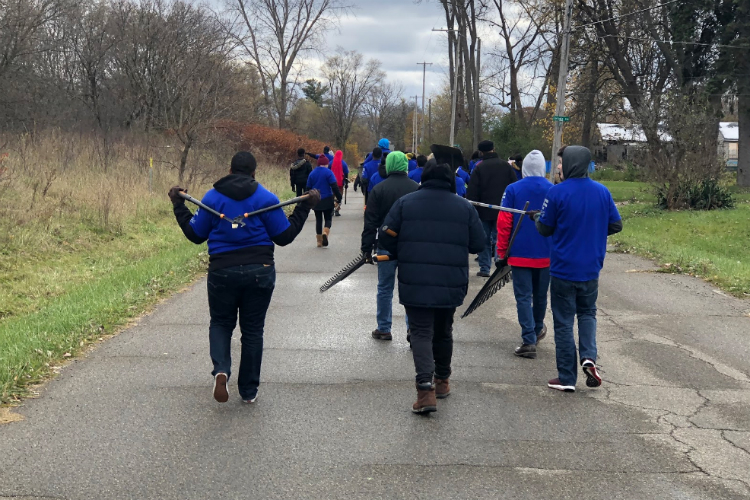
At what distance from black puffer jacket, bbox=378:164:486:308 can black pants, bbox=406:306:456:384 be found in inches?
5.1

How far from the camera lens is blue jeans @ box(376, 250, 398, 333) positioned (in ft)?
26.5

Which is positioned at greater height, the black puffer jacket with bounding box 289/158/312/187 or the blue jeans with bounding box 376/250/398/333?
the black puffer jacket with bounding box 289/158/312/187

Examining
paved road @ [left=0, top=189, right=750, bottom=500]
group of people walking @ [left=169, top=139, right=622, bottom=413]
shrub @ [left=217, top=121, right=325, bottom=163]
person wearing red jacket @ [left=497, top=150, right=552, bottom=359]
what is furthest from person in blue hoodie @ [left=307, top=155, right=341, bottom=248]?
shrub @ [left=217, top=121, right=325, bottom=163]

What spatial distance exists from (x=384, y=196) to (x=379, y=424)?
102 inches

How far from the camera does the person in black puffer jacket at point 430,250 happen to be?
18.9 ft

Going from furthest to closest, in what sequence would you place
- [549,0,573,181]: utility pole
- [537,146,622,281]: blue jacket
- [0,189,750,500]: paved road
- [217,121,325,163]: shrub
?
1. [217,121,325,163]: shrub
2. [549,0,573,181]: utility pole
3. [537,146,622,281]: blue jacket
4. [0,189,750,500]: paved road

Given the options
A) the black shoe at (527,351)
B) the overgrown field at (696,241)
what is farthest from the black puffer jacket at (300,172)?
the black shoe at (527,351)

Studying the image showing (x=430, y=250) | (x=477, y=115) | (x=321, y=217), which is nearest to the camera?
(x=430, y=250)

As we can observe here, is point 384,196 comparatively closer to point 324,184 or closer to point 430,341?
point 430,341

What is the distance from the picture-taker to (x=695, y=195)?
22.6 metres

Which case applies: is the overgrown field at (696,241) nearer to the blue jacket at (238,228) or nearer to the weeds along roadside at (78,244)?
the blue jacket at (238,228)

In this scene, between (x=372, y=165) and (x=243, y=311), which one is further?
(x=372, y=165)

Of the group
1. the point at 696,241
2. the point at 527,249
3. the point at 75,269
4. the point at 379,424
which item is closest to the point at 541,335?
the point at 527,249

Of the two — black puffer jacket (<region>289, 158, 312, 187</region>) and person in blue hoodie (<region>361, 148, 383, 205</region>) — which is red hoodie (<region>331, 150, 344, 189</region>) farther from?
person in blue hoodie (<region>361, 148, 383, 205</region>)
